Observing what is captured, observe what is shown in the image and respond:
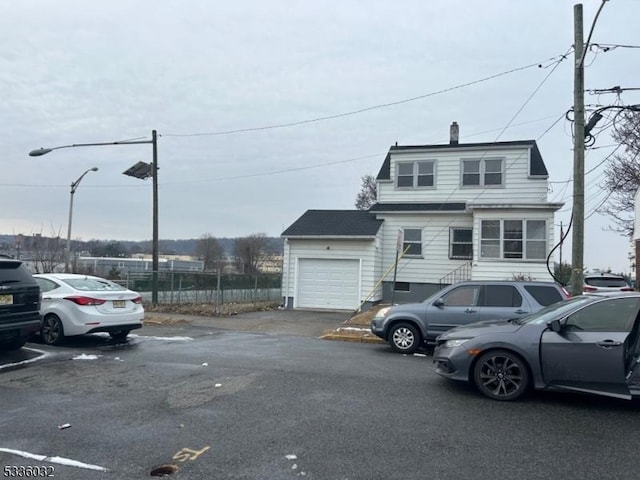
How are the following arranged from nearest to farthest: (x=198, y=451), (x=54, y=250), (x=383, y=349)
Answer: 1. (x=198, y=451)
2. (x=383, y=349)
3. (x=54, y=250)

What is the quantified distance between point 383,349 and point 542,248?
10408 mm

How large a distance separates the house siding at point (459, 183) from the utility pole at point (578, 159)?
883 centimetres

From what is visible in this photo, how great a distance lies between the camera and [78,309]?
32.9 ft

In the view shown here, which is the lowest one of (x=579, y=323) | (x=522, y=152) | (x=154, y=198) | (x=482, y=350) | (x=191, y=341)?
(x=191, y=341)

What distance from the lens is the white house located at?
777 inches

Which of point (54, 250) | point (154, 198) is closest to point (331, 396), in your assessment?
point (154, 198)

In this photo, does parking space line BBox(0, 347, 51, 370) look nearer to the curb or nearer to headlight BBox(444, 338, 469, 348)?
the curb

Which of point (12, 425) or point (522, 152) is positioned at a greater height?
point (522, 152)

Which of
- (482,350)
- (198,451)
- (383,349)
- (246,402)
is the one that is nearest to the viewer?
(198,451)

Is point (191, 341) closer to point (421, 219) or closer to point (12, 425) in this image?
point (12, 425)

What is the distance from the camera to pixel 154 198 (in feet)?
65.0

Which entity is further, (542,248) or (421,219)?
(421,219)

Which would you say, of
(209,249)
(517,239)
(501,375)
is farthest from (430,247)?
(209,249)

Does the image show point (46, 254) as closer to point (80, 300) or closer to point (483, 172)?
point (80, 300)
